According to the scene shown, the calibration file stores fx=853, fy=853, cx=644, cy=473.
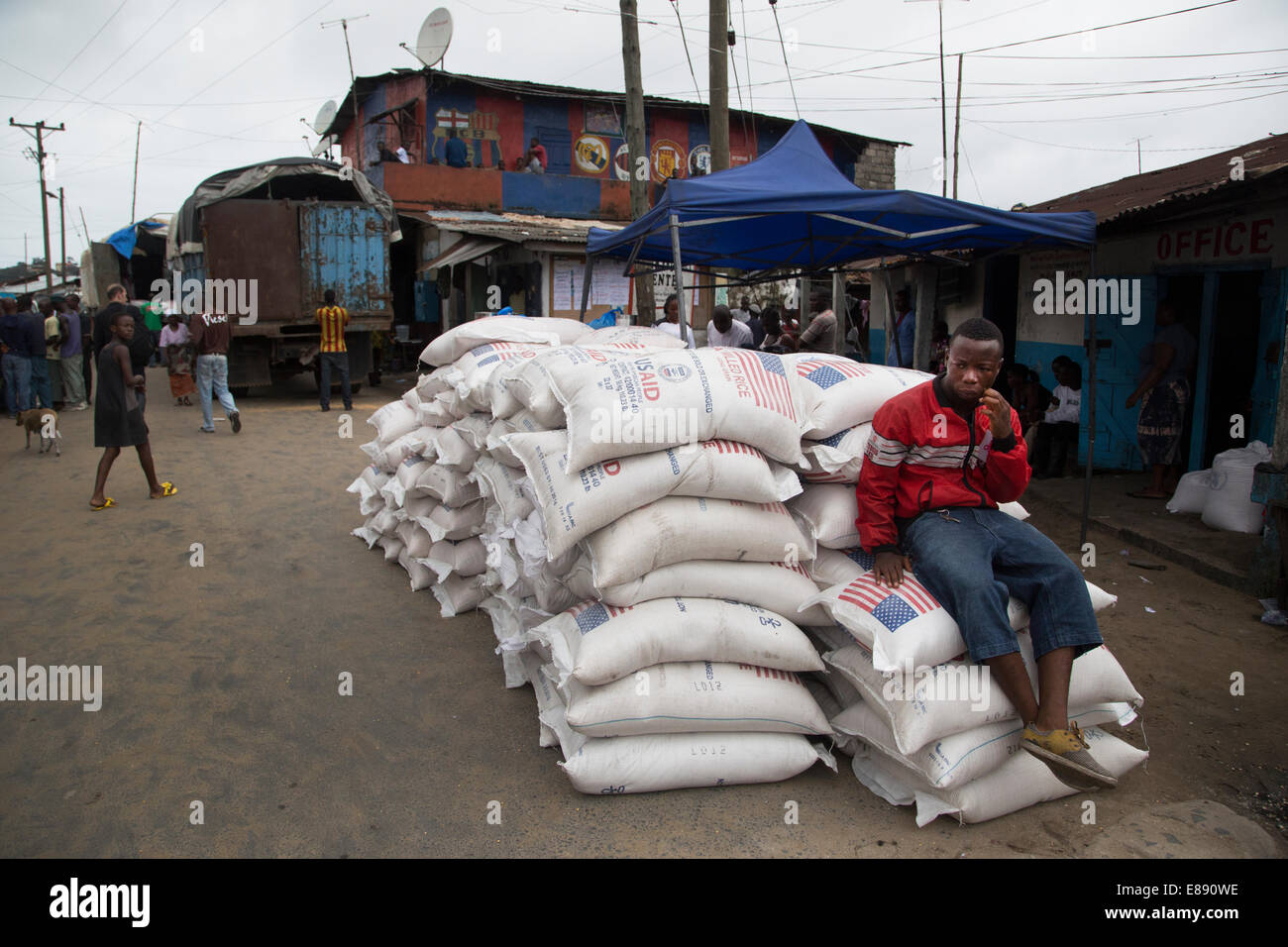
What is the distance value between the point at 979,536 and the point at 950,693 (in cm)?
56

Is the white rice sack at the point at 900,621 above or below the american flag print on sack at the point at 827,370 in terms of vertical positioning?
below

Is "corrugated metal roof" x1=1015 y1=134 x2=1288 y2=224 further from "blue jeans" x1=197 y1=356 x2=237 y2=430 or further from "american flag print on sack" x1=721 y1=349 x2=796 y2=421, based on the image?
"blue jeans" x1=197 y1=356 x2=237 y2=430

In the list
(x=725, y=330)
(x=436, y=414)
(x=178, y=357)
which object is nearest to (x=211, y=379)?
(x=178, y=357)

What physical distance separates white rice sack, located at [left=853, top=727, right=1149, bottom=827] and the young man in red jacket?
17cm

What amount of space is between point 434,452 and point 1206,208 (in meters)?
5.75

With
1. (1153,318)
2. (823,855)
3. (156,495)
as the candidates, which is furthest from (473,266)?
(823,855)

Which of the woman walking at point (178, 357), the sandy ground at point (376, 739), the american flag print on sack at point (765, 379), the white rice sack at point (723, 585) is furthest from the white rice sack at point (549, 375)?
the woman walking at point (178, 357)

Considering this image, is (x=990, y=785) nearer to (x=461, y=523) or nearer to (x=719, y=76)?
(x=461, y=523)

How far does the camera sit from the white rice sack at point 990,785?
2.68 meters

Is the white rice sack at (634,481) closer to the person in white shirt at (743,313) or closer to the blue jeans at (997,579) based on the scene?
the blue jeans at (997,579)

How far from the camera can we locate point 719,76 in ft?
28.2

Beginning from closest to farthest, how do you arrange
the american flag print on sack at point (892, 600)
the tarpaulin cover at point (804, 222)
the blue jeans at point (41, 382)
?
1. the american flag print on sack at point (892, 600)
2. the tarpaulin cover at point (804, 222)
3. the blue jeans at point (41, 382)

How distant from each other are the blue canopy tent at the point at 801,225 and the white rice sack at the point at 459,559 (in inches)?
86.9

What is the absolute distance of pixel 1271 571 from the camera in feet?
15.4
